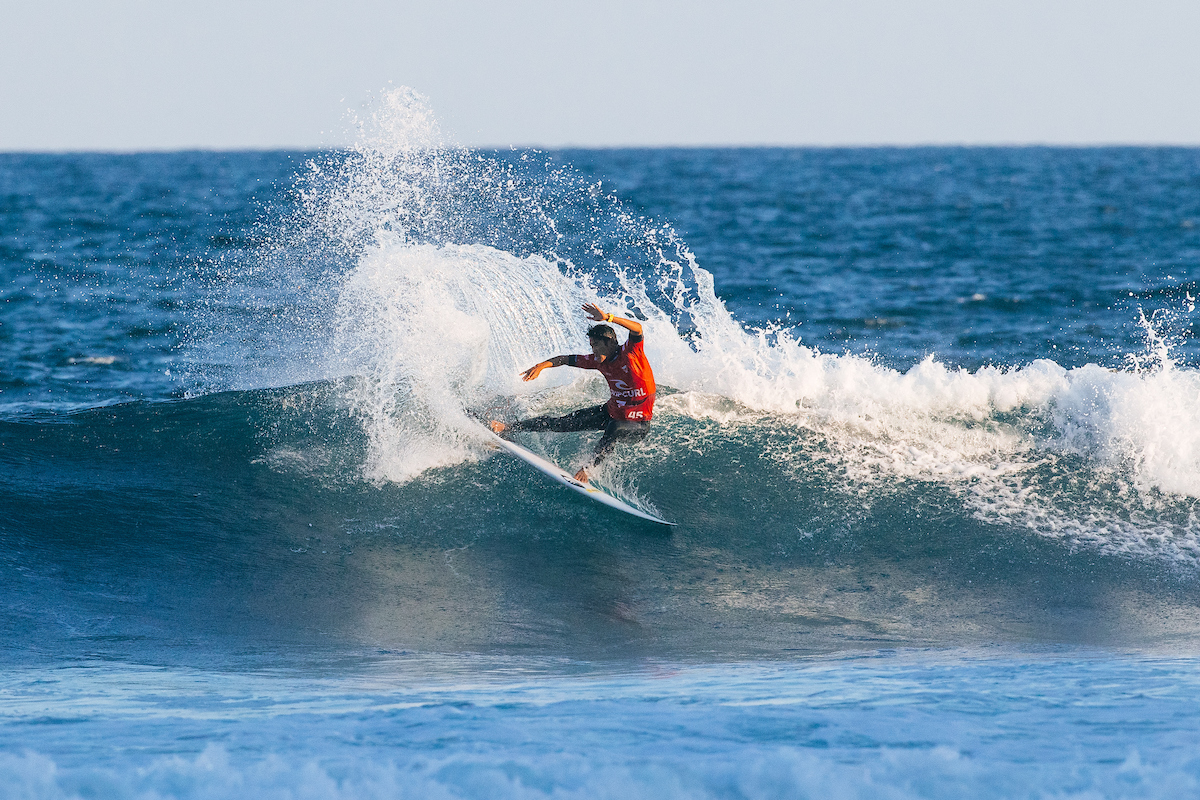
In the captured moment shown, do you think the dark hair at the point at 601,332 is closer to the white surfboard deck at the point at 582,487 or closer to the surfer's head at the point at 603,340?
the surfer's head at the point at 603,340

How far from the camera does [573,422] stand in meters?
9.39

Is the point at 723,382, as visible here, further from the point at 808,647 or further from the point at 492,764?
the point at 492,764

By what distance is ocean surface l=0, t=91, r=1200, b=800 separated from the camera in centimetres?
549

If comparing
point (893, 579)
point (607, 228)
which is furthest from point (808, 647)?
point (607, 228)

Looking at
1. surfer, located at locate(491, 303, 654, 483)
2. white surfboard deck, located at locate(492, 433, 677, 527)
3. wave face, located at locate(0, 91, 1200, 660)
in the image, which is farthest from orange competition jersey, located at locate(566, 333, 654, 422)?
wave face, located at locate(0, 91, 1200, 660)

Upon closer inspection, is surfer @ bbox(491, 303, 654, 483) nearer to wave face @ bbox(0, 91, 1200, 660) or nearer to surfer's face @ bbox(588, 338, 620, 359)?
surfer's face @ bbox(588, 338, 620, 359)

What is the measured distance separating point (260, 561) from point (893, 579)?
16.6ft

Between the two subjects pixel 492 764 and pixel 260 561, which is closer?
pixel 492 764

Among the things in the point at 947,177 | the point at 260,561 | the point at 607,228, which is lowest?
the point at 260,561

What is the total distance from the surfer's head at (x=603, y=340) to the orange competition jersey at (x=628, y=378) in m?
0.07

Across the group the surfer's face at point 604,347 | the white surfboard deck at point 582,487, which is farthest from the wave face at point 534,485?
the surfer's face at point 604,347

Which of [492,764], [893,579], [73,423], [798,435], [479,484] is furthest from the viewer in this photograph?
[73,423]

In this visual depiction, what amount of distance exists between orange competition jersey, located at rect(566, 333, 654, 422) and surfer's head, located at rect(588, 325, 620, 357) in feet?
0.24

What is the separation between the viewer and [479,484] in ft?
32.2
